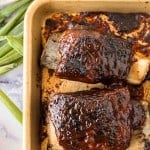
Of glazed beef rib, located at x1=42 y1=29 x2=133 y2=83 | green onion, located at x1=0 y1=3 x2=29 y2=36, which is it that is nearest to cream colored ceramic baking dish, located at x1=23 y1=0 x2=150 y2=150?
glazed beef rib, located at x1=42 y1=29 x2=133 y2=83

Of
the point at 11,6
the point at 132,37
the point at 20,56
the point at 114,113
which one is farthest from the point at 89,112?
the point at 11,6

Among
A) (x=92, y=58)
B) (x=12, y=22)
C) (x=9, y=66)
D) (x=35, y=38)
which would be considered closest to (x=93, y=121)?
(x=92, y=58)

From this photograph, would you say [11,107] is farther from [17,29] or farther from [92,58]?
[92,58]

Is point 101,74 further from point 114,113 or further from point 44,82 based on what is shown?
point 44,82

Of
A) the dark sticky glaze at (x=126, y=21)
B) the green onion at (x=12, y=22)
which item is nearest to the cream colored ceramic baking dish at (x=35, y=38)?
the dark sticky glaze at (x=126, y=21)

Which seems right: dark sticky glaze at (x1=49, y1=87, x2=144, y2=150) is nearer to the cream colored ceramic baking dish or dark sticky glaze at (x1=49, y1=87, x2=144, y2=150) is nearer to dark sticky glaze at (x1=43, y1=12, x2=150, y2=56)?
the cream colored ceramic baking dish

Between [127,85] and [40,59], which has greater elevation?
[40,59]
